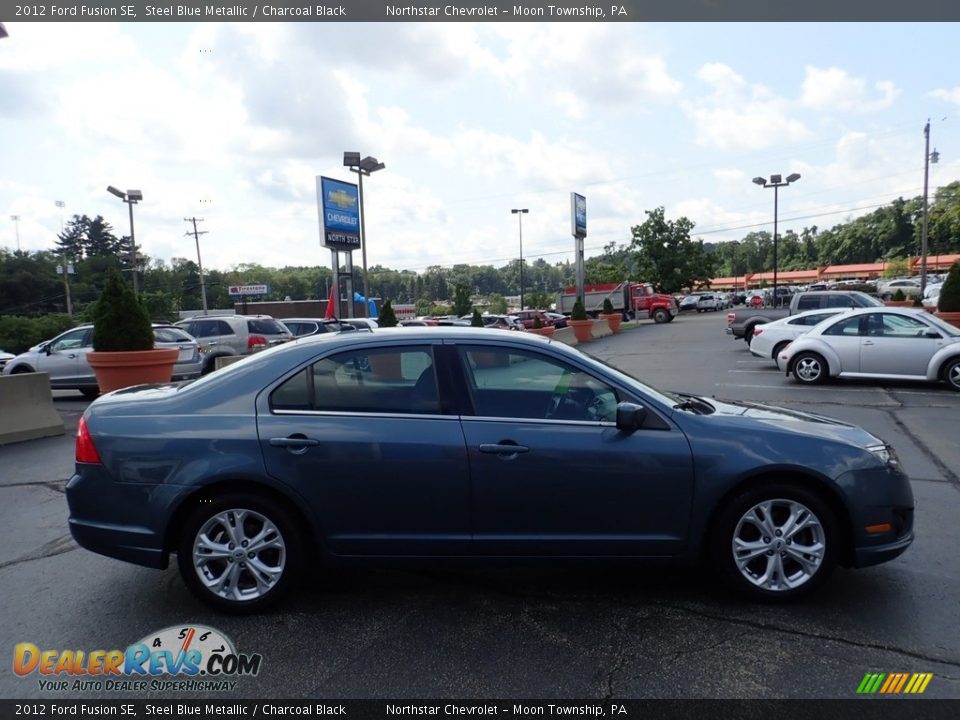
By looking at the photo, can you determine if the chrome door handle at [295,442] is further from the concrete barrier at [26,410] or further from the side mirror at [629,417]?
the concrete barrier at [26,410]

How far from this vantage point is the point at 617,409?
394cm

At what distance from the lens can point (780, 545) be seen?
13.1 feet

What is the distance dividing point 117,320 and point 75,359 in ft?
13.4

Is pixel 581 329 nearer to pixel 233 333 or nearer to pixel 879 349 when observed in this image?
pixel 233 333

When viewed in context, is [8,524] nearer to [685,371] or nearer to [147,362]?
[147,362]

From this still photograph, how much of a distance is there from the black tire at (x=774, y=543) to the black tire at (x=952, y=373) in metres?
10.3

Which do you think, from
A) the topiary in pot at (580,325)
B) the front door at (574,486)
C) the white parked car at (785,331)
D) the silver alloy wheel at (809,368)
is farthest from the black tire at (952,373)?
the topiary in pot at (580,325)

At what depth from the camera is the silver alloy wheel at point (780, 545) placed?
13.1 ft

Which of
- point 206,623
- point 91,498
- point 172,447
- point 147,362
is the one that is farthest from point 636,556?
point 147,362

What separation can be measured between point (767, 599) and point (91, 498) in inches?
153

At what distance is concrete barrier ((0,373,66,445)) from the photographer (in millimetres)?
9742

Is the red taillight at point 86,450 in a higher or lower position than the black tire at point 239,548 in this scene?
higher

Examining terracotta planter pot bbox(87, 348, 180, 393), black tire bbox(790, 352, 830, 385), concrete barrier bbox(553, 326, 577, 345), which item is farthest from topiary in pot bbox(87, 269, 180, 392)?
A: concrete barrier bbox(553, 326, 577, 345)

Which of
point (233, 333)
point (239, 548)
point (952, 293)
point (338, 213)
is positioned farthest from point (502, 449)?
point (338, 213)
